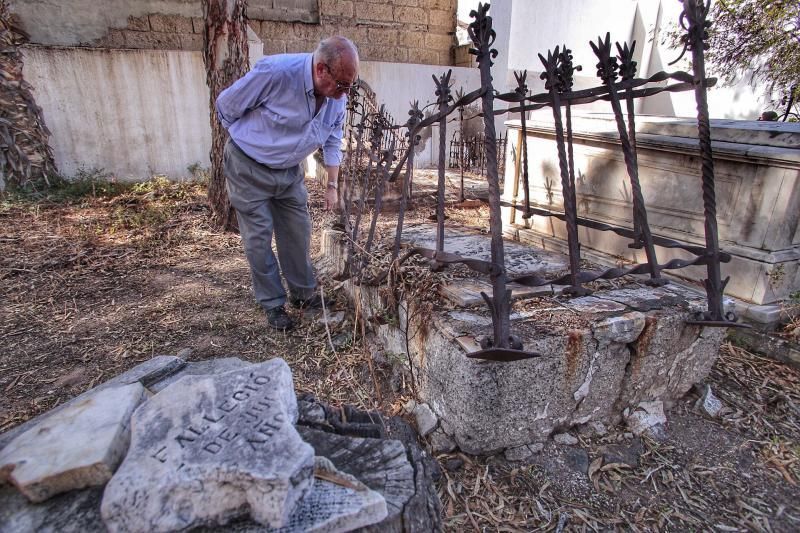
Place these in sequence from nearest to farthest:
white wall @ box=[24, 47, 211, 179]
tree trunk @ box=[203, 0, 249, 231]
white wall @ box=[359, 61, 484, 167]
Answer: tree trunk @ box=[203, 0, 249, 231] → white wall @ box=[24, 47, 211, 179] → white wall @ box=[359, 61, 484, 167]

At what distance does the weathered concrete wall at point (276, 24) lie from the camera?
6.71m

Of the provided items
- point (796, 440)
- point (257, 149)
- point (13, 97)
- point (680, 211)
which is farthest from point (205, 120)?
point (796, 440)

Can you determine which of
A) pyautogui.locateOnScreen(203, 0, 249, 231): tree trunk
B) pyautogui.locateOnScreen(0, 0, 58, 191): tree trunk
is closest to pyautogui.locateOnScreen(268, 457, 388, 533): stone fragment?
pyautogui.locateOnScreen(203, 0, 249, 231): tree trunk

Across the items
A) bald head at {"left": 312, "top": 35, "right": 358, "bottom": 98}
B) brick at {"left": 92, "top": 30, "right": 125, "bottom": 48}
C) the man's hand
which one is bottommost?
the man's hand

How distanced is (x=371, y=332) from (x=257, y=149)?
4.24 feet

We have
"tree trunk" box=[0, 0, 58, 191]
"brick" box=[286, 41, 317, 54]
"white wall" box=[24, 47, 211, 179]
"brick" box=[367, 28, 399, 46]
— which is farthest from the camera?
"brick" box=[367, 28, 399, 46]

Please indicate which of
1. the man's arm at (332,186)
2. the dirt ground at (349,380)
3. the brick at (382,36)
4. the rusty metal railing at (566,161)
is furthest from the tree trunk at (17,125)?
the rusty metal railing at (566,161)

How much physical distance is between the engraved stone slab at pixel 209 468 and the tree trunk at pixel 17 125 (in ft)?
19.7

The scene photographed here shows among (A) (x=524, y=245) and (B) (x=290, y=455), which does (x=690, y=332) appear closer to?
(A) (x=524, y=245)

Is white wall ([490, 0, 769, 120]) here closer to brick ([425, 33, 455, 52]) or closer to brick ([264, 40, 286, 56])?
brick ([425, 33, 455, 52])

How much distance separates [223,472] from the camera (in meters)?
1.21

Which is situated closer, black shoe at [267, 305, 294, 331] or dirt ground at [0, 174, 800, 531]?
dirt ground at [0, 174, 800, 531]

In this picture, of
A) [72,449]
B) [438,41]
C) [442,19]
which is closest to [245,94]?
[72,449]

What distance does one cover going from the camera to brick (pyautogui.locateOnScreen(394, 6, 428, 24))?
8.81 meters
